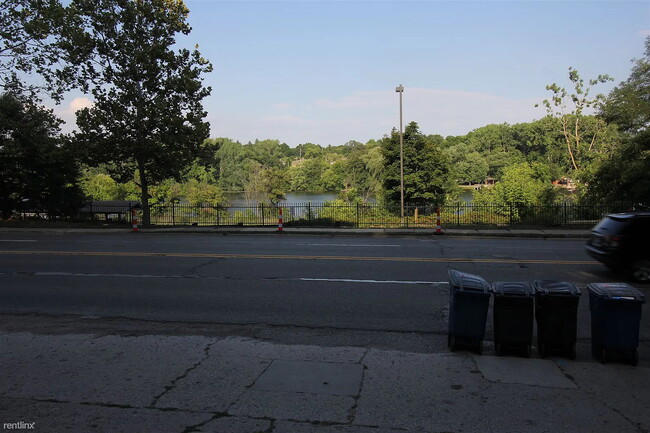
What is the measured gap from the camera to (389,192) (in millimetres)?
41594

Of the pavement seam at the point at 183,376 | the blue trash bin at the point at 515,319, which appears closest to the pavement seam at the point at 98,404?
the pavement seam at the point at 183,376

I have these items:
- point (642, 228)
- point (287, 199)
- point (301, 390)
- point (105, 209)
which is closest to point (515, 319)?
point (301, 390)

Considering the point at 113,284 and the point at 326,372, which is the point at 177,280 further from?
the point at 326,372

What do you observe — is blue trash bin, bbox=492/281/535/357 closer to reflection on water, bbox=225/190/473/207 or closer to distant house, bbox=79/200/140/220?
distant house, bbox=79/200/140/220

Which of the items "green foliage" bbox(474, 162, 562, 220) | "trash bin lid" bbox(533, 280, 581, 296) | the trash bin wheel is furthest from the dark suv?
"green foliage" bbox(474, 162, 562, 220)

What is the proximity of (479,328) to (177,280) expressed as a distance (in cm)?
672

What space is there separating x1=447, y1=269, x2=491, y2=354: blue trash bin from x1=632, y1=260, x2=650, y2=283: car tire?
6.12 m

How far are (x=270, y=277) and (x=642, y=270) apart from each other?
788cm

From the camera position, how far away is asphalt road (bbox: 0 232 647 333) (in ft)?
24.1

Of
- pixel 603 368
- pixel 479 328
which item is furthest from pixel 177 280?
pixel 603 368

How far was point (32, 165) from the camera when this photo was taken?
26703 millimetres

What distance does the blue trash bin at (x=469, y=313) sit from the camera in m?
5.38

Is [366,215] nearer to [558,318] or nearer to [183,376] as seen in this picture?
[558,318]

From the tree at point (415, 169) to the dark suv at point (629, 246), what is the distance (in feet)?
102
